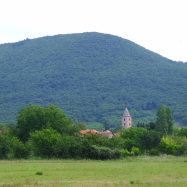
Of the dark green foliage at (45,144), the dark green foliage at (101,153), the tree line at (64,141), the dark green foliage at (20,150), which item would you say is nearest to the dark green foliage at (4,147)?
the tree line at (64,141)

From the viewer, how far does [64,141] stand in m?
44.6

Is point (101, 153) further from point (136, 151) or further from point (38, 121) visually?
point (38, 121)

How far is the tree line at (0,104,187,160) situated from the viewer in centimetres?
4306

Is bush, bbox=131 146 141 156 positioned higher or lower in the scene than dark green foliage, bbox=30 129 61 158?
lower

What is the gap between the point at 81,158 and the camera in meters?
43.3

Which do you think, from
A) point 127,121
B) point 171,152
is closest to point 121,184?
point 171,152

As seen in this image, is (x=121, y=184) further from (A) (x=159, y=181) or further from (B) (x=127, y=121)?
(B) (x=127, y=121)

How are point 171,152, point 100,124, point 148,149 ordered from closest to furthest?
point 171,152 → point 148,149 → point 100,124

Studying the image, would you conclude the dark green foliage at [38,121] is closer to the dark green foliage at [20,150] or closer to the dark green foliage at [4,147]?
the dark green foliage at [20,150]

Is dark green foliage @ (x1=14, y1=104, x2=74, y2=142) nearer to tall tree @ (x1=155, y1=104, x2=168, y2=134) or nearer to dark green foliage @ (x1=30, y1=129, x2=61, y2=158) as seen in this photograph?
dark green foliage @ (x1=30, y1=129, x2=61, y2=158)

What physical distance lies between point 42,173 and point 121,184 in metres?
7.37

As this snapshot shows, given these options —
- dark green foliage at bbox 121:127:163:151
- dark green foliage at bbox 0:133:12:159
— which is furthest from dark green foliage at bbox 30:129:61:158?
dark green foliage at bbox 121:127:163:151

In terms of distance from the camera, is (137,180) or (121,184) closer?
(121,184)

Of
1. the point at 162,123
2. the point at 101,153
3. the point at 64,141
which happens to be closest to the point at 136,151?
the point at 101,153
